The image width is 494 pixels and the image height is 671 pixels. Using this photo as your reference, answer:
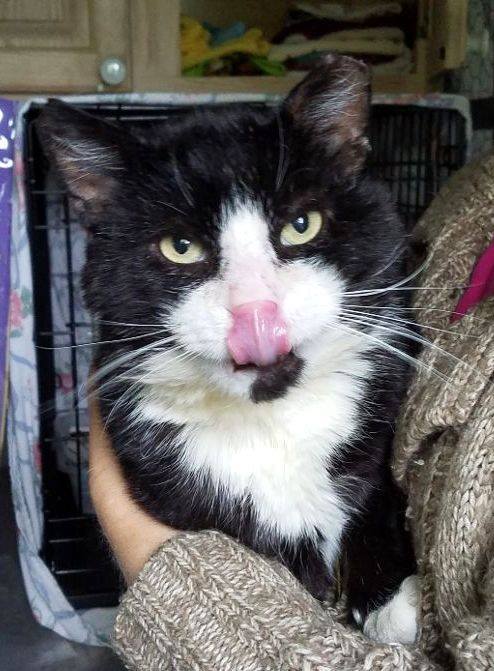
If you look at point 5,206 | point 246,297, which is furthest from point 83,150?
point 5,206

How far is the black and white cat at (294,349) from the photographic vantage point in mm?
758

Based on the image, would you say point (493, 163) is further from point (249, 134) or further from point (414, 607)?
point (414, 607)

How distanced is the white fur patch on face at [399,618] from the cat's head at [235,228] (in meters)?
0.25

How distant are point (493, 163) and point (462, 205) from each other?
0.17ft

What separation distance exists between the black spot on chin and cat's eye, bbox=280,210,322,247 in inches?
5.0

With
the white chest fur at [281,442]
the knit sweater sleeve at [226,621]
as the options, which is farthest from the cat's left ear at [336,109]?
the knit sweater sleeve at [226,621]

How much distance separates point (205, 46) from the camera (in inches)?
70.9

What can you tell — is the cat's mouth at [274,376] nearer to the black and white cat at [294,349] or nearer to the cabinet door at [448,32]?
the black and white cat at [294,349]

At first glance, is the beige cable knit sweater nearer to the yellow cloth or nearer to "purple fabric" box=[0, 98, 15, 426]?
"purple fabric" box=[0, 98, 15, 426]

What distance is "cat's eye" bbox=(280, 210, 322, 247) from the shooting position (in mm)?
771

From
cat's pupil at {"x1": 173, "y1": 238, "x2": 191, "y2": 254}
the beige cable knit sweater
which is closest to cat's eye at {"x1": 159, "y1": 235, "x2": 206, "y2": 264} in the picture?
cat's pupil at {"x1": 173, "y1": 238, "x2": 191, "y2": 254}

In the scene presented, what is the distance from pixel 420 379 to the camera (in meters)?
0.75

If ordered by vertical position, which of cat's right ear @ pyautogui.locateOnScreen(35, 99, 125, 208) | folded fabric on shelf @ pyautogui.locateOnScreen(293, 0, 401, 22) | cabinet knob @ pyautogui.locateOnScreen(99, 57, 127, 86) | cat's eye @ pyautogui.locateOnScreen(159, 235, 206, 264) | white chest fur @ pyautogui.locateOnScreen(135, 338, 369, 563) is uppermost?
folded fabric on shelf @ pyautogui.locateOnScreen(293, 0, 401, 22)

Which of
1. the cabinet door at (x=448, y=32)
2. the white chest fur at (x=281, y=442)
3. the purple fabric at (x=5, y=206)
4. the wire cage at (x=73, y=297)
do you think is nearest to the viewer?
the white chest fur at (x=281, y=442)
